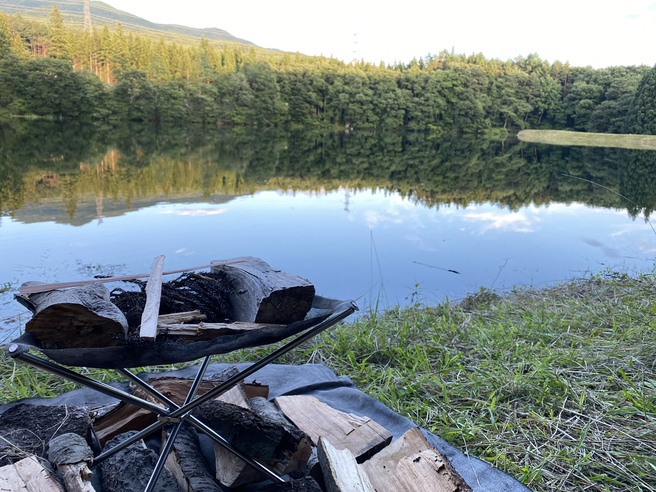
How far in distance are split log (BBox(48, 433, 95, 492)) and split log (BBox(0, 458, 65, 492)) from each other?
0.03 m

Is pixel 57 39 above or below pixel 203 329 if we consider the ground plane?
above

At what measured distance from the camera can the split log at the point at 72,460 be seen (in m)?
1.34

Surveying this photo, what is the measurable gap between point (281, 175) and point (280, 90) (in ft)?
88.2

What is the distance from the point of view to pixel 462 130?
40156 millimetres

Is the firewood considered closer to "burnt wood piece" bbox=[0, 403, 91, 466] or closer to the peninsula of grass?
"burnt wood piece" bbox=[0, 403, 91, 466]

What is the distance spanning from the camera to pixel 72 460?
1404 millimetres

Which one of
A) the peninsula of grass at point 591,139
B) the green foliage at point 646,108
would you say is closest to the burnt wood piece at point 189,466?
the peninsula of grass at point 591,139

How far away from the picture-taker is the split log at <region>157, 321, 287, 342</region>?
1.28 metres

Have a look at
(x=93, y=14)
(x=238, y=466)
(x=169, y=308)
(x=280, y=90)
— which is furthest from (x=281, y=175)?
(x=93, y=14)

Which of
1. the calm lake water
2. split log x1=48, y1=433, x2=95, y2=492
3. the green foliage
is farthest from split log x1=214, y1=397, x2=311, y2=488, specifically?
the green foliage

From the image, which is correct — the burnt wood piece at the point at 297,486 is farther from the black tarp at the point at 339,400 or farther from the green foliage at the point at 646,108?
the green foliage at the point at 646,108

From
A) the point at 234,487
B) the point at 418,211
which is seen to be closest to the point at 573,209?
the point at 418,211

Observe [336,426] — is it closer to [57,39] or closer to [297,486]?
[297,486]

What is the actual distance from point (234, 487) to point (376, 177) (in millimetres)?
11791
